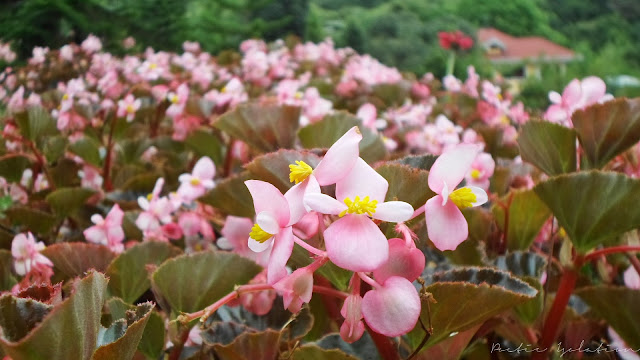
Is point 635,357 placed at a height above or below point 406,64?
above

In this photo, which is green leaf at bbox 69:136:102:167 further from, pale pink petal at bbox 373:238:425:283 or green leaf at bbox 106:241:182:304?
pale pink petal at bbox 373:238:425:283

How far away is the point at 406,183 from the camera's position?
366 mm

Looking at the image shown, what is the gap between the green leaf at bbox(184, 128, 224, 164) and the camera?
3.10 ft

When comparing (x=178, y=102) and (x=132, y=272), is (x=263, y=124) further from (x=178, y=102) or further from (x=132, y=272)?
(x=178, y=102)

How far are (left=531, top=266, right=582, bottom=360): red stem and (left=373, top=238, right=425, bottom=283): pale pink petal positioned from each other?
233mm

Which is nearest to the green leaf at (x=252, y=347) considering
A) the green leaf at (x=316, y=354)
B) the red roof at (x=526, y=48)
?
the green leaf at (x=316, y=354)

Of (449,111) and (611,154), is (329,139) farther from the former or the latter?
(449,111)

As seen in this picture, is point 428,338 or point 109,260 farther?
point 109,260

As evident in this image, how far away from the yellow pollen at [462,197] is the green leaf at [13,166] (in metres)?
0.70

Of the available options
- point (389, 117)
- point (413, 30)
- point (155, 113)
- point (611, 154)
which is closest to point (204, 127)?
point (155, 113)

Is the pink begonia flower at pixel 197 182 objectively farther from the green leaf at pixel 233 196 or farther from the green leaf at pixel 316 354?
the green leaf at pixel 316 354

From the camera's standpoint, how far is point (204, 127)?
101 cm

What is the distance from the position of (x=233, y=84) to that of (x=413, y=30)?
904cm

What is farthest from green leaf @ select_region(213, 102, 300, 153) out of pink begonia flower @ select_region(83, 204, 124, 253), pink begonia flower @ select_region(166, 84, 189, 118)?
pink begonia flower @ select_region(166, 84, 189, 118)
